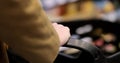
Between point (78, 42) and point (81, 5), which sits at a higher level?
point (78, 42)

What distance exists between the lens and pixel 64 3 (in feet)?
6.84

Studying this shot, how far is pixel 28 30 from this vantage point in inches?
19.3

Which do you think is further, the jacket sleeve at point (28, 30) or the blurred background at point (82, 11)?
the blurred background at point (82, 11)

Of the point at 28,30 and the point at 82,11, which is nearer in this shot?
the point at 28,30

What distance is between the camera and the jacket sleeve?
1.54 feet

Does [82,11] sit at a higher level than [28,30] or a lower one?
lower

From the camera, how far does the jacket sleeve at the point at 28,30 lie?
18.5 inches

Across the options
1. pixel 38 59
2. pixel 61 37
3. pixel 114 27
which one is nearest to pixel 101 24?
pixel 114 27

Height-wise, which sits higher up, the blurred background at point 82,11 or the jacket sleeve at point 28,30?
the jacket sleeve at point 28,30

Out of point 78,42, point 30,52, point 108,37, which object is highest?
point 30,52

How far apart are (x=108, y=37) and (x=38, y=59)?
1271mm

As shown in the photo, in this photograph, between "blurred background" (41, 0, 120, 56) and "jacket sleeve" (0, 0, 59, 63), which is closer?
"jacket sleeve" (0, 0, 59, 63)

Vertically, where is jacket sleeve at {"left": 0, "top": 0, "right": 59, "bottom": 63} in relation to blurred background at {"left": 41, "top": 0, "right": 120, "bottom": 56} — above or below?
above

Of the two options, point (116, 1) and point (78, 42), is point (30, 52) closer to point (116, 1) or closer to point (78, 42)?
point (78, 42)
